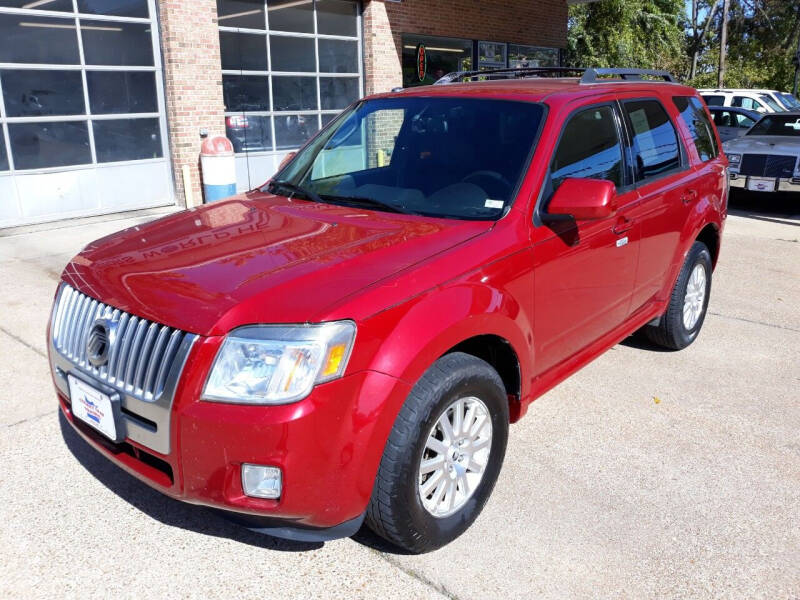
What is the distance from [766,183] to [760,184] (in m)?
0.09

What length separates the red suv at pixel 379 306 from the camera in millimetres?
2396

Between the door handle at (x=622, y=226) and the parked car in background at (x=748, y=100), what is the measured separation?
56.8 ft

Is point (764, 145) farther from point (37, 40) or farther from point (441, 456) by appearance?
Answer: point (441, 456)

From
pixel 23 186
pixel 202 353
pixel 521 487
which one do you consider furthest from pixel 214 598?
pixel 23 186

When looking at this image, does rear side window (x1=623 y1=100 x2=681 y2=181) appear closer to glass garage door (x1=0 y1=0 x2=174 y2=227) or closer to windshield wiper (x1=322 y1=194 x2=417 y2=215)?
windshield wiper (x1=322 y1=194 x2=417 y2=215)

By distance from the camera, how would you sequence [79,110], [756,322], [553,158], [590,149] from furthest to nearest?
[79,110] → [756,322] → [590,149] → [553,158]

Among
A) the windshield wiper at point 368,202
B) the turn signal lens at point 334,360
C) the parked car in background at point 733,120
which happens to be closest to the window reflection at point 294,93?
the windshield wiper at point 368,202

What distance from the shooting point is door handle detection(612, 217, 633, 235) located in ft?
12.6

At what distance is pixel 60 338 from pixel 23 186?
24.5 ft

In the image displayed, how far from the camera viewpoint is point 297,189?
3.96 meters

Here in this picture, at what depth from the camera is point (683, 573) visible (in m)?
2.84

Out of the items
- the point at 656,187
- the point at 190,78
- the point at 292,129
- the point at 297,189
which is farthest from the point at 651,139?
the point at 292,129

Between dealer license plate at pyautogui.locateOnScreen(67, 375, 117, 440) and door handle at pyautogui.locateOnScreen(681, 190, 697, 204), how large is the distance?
359 centimetres

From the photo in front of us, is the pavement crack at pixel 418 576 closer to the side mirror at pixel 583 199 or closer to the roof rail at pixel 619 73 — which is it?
the side mirror at pixel 583 199
